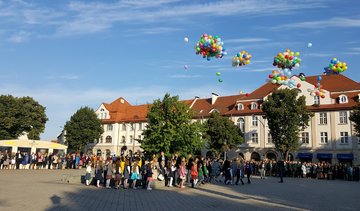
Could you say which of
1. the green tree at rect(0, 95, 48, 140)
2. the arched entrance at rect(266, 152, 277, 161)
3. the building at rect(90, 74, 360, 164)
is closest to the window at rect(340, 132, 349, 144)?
the building at rect(90, 74, 360, 164)

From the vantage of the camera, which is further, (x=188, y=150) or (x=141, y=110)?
(x=141, y=110)

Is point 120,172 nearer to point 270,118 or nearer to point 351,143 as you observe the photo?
point 270,118

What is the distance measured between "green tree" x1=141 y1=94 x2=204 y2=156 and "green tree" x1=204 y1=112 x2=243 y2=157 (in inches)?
703

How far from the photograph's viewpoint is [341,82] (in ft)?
166

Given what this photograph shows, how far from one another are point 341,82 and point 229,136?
18944mm

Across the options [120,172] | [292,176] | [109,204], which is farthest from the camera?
[292,176]

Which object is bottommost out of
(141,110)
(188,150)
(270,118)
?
(188,150)

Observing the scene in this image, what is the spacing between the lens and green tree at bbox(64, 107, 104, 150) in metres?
62.3

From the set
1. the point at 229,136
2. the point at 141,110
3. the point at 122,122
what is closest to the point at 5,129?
the point at 122,122

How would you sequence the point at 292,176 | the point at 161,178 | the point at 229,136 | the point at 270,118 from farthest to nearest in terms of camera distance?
the point at 229,136 → the point at 270,118 → the point at 292,176 → the point at 161,178

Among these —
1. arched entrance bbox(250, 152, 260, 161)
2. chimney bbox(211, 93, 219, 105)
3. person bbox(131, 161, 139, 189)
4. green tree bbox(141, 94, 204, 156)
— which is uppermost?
chimney bbox(211, 93, 219, 105)

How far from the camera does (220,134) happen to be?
47531 mm

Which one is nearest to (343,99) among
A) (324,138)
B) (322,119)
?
(322,119)

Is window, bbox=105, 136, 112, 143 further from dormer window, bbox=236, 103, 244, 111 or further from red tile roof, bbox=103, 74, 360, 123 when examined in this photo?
dormer window, bbox=236, 103, 244, 111
